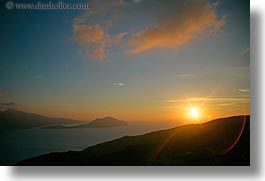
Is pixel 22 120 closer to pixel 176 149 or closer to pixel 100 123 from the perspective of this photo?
pixel 100 123

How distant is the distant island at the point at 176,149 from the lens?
9.87 feet

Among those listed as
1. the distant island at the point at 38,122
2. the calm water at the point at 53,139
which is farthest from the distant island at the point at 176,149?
the distant island at the point at 38,122

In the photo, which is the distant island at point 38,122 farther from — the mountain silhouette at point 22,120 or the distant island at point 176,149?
the distant island at point 176,149

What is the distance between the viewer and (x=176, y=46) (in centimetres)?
304

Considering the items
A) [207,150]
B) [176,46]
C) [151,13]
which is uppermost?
[151,13]

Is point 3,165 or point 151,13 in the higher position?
point 151,13

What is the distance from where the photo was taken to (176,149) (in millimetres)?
3049

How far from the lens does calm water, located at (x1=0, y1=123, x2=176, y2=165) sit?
3.00 meters

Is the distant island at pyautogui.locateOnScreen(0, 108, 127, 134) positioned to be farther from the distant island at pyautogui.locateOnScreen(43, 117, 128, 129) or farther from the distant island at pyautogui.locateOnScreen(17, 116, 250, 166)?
the distant island at pyautogui.locateOnScreen(17, 116, 250, 166)

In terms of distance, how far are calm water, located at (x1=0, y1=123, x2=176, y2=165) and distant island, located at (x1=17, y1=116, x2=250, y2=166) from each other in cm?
4

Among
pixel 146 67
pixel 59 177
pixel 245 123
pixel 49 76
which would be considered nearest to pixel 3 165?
pixel 59 177

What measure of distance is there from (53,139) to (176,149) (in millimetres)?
845

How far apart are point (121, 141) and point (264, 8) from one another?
1337 mm

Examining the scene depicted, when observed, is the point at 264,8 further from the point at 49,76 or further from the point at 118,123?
the point at 49,76
